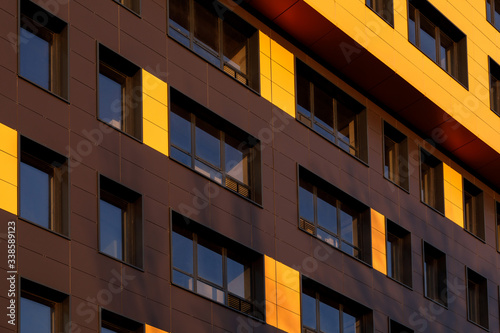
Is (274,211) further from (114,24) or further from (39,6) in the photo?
(39,6)

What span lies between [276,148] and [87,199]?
A: 28.0 feet

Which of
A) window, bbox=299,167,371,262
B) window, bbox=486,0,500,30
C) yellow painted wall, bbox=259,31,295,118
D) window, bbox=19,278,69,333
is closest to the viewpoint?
window, bbox=19,278,69,333

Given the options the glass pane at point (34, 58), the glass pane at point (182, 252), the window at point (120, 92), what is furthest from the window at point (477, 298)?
the glass pane at point (34, 58)

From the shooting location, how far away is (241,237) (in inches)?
1364

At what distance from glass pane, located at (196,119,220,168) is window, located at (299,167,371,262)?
3.23 m

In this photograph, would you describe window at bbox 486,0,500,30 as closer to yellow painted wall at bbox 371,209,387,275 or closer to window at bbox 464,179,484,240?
window at bbox 464,179,484,240

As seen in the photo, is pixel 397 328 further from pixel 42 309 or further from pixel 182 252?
pixel 42 309

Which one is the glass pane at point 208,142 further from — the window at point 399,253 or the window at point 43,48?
the window at point 399,253

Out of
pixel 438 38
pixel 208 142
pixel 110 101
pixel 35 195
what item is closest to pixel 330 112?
pixel 208 142

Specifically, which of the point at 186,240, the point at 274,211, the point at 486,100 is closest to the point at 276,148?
the point at 274,211

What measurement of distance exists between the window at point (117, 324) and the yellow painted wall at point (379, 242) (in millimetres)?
11499

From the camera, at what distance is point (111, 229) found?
1236 inches

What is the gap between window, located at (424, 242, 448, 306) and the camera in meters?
42.7

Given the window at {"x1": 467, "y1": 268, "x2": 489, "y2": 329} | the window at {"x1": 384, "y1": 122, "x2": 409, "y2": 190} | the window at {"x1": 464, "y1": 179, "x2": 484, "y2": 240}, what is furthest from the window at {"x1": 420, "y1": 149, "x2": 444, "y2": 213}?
the window at {"x1": 467, "y1": 268, "x2": 489, "y2": 329}
